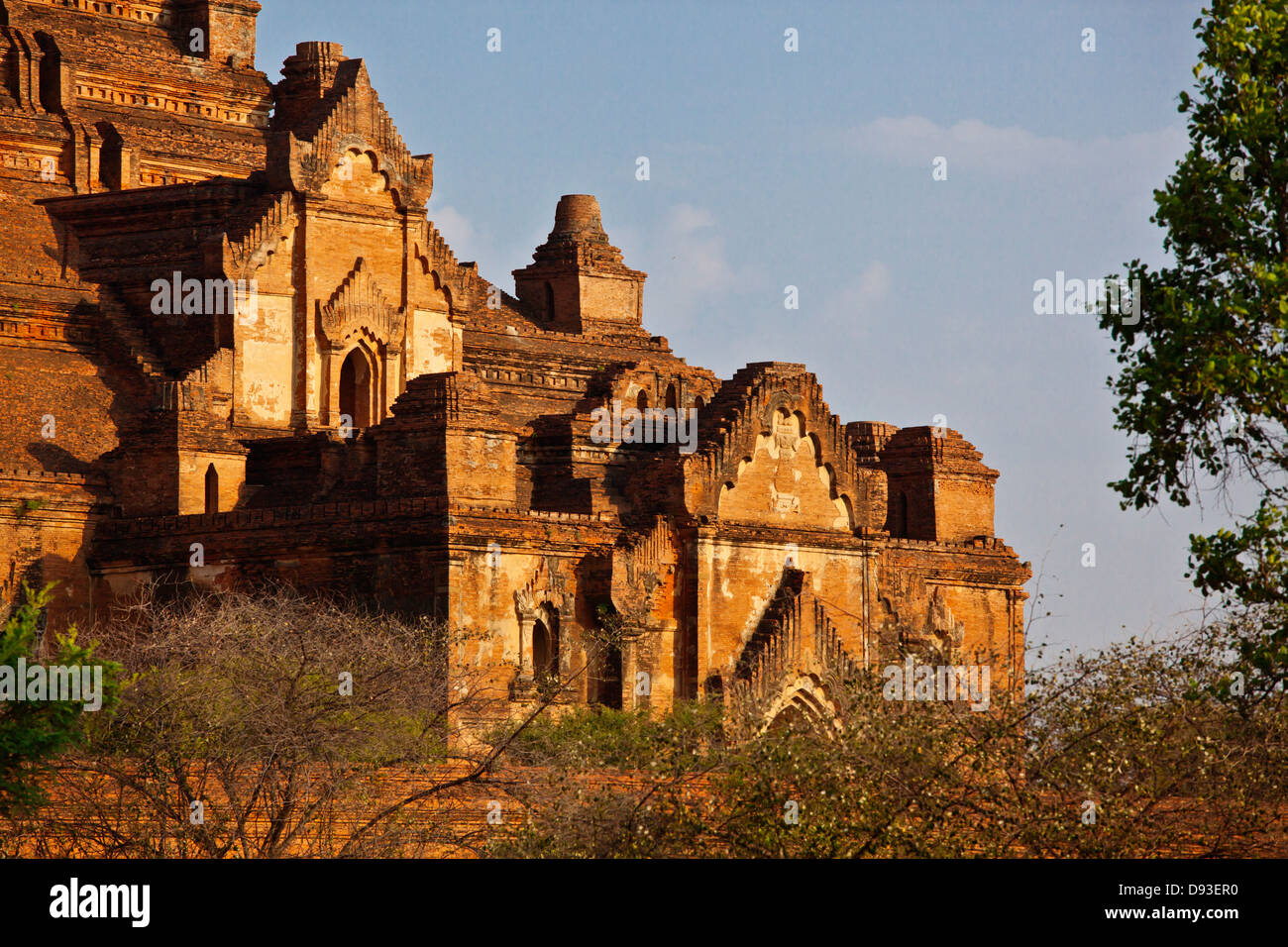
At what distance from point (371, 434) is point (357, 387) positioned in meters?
6.22

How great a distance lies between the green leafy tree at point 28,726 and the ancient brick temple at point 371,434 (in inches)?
381

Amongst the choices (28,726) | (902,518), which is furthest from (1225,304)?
(902,518)

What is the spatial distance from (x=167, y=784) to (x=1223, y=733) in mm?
10173

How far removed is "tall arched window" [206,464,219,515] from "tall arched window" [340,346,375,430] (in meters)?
5.17

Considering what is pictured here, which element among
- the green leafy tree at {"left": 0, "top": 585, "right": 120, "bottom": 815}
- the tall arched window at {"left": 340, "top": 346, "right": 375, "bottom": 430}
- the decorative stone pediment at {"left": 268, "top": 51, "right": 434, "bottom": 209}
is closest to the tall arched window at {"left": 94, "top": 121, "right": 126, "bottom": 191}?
the decorative stone pediment at {"left": 268, "top": 51, "right": 434, "bottom": 209}

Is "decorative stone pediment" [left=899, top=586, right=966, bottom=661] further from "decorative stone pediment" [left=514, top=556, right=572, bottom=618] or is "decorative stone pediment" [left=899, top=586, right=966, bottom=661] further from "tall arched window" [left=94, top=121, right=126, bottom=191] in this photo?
"tall arched window" [left=94, top=121, right=126, bottom=191]

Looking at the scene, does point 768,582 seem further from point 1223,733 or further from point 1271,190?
point 1271,190

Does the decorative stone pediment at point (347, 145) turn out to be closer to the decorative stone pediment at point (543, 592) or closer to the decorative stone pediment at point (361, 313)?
the decorative stone pediment at point (361, 313)

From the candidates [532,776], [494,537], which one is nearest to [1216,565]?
[532,776]

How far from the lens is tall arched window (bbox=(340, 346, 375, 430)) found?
42.1 m

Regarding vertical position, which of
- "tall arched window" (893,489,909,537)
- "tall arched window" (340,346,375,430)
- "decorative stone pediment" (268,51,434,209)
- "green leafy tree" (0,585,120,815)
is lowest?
"green leafy tree" (0,585,120,815)

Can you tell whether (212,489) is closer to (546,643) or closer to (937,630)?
(546,643)
